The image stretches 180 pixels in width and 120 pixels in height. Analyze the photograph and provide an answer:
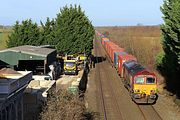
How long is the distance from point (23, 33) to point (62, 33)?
5743mm

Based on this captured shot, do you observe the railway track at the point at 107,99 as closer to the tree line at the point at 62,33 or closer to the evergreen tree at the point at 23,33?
the tree line at the point at 62,33

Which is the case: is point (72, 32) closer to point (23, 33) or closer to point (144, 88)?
point (23, 33)

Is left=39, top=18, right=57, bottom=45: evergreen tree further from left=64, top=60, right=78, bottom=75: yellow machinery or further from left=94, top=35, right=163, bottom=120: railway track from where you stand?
left=94, top=35, right=163, bottom=120: railway track

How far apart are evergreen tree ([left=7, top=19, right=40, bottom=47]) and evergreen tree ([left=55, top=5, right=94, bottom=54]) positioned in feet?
11.5

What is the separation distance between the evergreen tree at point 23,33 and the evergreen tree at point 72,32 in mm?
A: 3502

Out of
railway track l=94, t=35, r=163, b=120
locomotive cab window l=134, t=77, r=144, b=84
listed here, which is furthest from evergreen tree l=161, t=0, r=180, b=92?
railway track l=94, t=35, r=163, b=120

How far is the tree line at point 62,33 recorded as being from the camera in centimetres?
5766

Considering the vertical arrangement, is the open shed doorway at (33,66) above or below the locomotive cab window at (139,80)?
below

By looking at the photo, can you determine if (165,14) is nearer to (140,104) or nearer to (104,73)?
(140,104)

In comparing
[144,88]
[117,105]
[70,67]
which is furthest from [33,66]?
[144,88]

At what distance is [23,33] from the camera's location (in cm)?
5731

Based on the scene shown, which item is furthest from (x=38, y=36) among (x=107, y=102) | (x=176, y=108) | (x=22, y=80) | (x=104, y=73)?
(x=22, y=80)

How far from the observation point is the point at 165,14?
1275 inches

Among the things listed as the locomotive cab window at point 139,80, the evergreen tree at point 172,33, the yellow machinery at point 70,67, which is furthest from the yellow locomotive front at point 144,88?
the yellow machinery at point 70,67
